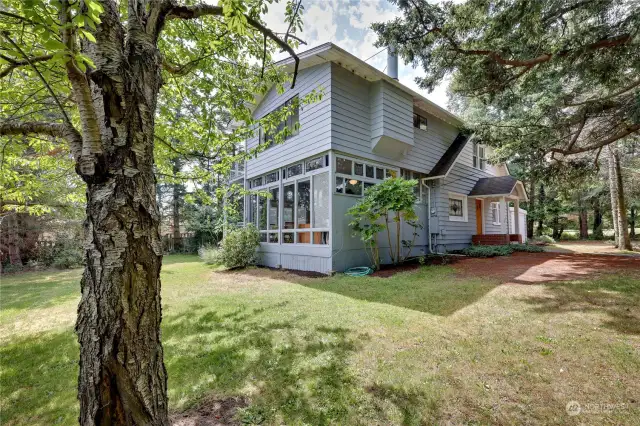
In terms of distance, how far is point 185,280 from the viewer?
26.6 feet

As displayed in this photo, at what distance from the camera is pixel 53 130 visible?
1719 millimetres

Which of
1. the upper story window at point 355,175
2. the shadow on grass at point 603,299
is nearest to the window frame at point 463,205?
the upper story window at point 355,175

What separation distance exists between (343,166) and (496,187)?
9.00m

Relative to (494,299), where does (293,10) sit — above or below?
above

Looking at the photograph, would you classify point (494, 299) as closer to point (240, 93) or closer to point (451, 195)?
point (240, 93)

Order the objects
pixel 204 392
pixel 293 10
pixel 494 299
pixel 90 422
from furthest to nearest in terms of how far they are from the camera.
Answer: pixel 494 299 → pixel 293 10 → pixel 204 392 → pixel 90 422

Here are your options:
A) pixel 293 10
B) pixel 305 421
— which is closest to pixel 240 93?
pixel 293 10

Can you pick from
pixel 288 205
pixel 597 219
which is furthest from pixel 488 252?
pixel 597 219

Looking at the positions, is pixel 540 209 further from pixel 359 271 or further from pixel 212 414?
pixel 212 414

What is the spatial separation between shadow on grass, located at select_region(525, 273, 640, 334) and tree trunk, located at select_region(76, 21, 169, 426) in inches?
206

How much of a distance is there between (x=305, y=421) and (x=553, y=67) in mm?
9263

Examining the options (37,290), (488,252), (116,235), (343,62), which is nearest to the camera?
(116,235)

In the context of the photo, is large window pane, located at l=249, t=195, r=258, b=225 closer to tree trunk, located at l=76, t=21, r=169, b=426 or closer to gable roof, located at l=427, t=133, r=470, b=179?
gable roof, located at l=427, t=133, r=470, b=179

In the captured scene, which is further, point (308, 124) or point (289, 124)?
point (289, 124)
